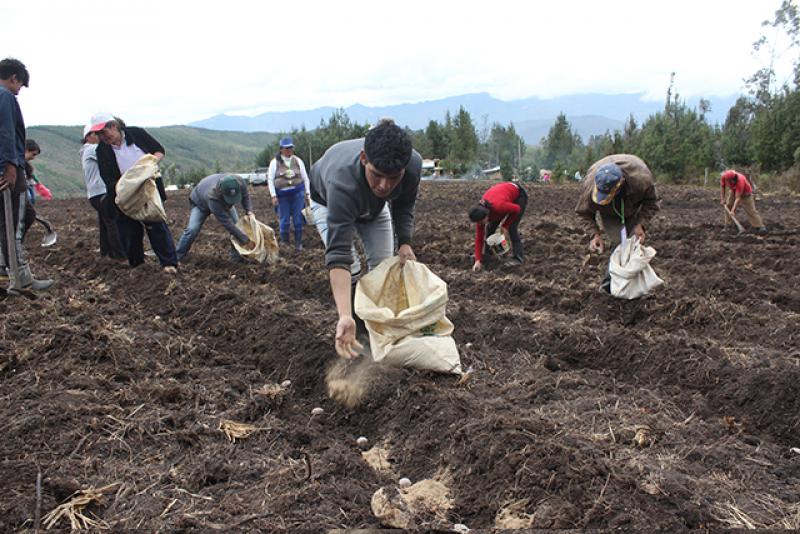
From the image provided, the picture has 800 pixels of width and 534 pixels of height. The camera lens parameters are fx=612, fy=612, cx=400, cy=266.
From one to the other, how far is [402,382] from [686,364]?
2003 mm

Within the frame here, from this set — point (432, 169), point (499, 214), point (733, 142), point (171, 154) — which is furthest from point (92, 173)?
point (171, 154)

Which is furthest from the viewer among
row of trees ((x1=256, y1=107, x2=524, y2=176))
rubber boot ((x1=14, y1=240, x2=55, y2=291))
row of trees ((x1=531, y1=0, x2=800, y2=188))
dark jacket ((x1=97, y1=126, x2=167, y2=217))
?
row of trees ((x1=256, y1=107, x2=524, y2=176))

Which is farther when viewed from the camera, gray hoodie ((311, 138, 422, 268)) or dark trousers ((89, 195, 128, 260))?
dark trousers ((89, 195, 128, 260))

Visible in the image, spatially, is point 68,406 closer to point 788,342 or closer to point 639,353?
point 639,353

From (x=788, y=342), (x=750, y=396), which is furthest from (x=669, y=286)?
(x=750, y=396)

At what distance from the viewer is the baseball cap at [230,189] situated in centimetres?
687

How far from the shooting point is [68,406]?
305cm

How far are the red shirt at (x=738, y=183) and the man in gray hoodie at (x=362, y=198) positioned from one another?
7.23 metres

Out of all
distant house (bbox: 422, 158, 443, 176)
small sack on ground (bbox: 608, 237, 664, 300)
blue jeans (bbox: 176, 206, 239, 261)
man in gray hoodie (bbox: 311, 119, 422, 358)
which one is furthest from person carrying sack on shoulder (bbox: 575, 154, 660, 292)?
distant house (bbox: 422, 158, 443, 176)

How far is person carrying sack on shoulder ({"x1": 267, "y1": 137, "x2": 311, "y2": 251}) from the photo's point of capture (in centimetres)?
790

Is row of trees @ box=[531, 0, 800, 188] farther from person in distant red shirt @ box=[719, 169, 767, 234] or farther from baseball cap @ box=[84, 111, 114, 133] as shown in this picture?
baseball cap @ box=[84, 111, 114, 133]

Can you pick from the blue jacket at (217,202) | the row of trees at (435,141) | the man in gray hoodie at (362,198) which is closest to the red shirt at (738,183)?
the blue jacket at (217,202)

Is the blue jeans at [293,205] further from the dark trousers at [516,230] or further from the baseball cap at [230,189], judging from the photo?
the dark trousers at [516,230]

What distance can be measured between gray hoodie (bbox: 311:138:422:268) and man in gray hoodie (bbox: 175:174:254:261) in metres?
3.54
